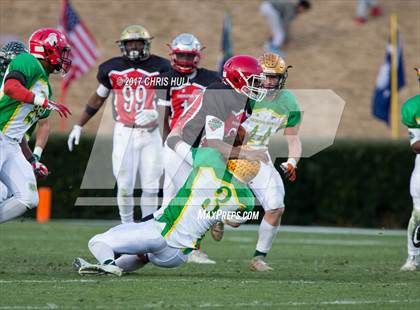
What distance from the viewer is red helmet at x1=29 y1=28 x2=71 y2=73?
9320mm

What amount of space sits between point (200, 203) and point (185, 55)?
3.15 m

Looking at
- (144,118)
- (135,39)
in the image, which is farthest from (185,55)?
(144,118)

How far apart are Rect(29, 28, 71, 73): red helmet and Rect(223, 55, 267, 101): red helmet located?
1.51 metres

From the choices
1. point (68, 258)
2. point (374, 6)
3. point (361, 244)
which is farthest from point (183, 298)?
point (374, 6)

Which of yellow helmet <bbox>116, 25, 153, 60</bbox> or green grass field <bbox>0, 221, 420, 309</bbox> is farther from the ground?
yellow helmet <bbox>116, 25, 153, 60</bbox>

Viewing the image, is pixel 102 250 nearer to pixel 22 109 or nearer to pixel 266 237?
pixel 22 109

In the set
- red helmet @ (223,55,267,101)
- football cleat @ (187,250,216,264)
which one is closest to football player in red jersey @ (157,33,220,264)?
football cleat @ (187,250,216,264)

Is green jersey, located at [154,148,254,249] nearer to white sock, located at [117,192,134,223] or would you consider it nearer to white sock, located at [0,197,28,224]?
white sock, located at [0,197,28,224]

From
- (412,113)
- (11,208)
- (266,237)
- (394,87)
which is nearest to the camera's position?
(11,208)

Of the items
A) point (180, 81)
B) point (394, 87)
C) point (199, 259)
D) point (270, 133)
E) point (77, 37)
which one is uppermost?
point (180, 81)

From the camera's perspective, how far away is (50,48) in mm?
9320

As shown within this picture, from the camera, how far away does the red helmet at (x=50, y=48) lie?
932 cm

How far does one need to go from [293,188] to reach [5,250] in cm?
635

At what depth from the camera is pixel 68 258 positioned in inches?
418
